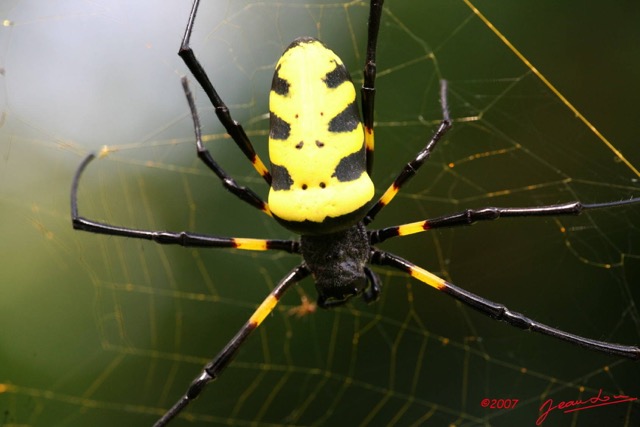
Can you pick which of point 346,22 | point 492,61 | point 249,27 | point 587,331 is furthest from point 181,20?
point 587,331

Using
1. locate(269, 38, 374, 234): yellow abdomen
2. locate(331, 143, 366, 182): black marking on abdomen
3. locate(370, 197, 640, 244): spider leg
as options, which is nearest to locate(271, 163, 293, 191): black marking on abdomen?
locate(269, 38, 374, 234): yellow abdomen

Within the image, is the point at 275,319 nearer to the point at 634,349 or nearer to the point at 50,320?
the point at 50,320

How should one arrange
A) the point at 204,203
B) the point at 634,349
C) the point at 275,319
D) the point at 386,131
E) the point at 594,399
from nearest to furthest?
the point at 634,349 → the point at 594,399 → the point at 386,131 → the point at 275,319 → the point at 204,203
